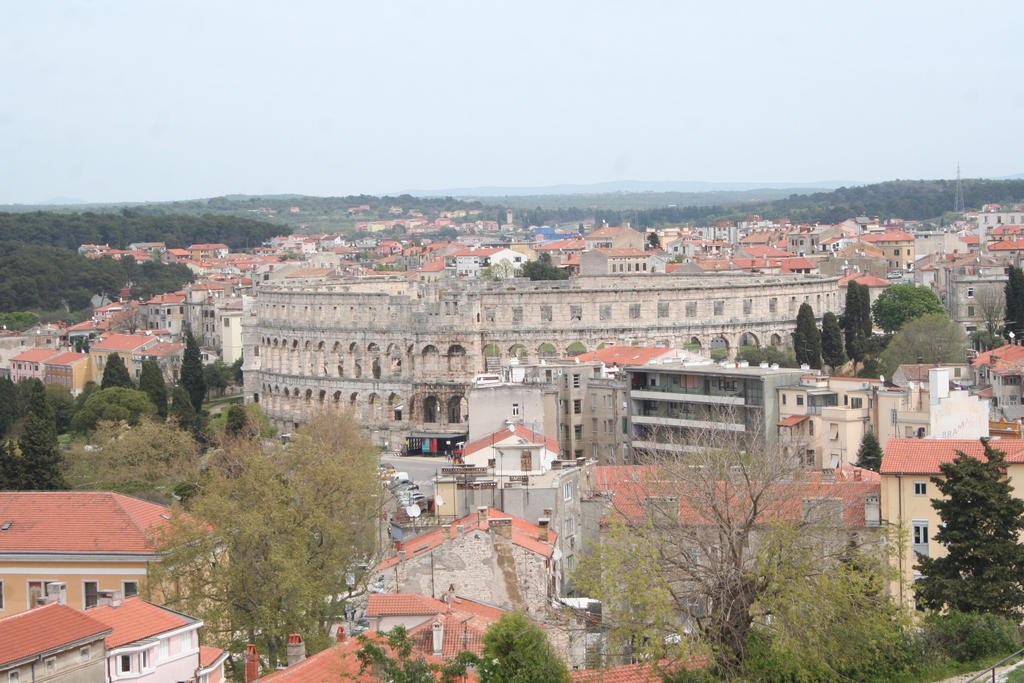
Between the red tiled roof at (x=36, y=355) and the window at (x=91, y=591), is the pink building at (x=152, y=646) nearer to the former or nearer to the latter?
the window at (x=91, y=591)

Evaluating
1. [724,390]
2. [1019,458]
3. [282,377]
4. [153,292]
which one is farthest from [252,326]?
[1019,458]

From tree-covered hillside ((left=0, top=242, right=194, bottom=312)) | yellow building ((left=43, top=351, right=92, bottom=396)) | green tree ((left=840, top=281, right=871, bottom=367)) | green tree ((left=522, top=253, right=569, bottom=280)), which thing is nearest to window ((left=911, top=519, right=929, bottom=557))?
green tree ((left=840, top=281, right=871, bottom=367))

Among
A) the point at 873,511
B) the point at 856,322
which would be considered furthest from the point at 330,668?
the point at 856,322

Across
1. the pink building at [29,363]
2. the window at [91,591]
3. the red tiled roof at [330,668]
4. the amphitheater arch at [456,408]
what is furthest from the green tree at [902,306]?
the red tiled roof at [330,668]

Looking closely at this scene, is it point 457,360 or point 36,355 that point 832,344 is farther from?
point 36,355

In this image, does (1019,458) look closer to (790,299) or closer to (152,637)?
(152,637)
